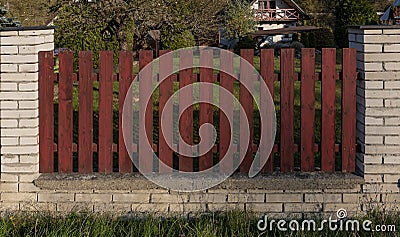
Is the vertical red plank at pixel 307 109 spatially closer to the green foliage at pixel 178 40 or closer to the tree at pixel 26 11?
the green foliage at pixel 178 40

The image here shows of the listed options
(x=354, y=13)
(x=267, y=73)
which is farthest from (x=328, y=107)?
(x=354, y=13)

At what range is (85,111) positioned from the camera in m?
4.25

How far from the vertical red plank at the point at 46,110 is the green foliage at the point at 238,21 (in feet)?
70.0

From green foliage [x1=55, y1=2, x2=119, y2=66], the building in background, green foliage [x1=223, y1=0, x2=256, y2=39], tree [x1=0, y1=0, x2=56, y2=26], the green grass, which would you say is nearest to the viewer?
the green grass

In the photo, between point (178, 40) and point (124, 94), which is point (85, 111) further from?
point (178, 40)

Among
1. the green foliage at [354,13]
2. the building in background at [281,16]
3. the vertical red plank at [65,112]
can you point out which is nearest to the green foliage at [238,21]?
the green foliage at [354,13]

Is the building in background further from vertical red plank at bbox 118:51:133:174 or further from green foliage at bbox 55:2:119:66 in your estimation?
vertical red plank at bbox 118:51:133:174

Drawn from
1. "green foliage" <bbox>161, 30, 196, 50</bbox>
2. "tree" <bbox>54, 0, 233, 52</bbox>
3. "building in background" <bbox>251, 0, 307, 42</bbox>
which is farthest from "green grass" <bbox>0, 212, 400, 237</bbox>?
"building in background" <bbox>251, 0, 307, 42</bbox>

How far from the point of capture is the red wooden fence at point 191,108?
13.7 feet

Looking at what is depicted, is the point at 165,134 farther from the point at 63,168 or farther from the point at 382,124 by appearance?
the point at 382,124

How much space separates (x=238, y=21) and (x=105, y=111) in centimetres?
2242

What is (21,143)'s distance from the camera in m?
4.20

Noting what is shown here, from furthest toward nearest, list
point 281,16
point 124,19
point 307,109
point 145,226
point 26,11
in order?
point 281,16 → point 26,11 → point 124,19 → point 307,109 → point 145,226

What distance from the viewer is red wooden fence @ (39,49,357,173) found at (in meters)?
4.19
